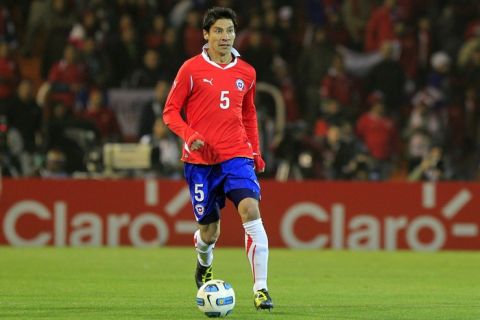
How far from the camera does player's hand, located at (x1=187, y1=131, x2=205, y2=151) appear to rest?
887 centimetres

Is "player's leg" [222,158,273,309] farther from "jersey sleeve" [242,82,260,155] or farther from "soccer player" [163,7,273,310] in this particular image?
"jersey sleeve" [242,82,260,155]

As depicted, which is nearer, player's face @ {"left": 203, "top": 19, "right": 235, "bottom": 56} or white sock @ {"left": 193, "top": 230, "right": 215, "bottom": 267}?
player's face @ {"left": 203, "top": 19, "right": 235, "bottom": 56}

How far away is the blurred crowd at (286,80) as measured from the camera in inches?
734

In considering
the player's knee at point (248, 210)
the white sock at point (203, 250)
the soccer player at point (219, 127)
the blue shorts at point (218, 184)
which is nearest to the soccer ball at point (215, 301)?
the soccer player at point (219, 127)

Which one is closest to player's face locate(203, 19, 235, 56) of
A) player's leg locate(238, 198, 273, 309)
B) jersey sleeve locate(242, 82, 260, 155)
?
jersey sleeve locate(242, 82, 260, 155)

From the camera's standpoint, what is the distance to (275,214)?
696 inches

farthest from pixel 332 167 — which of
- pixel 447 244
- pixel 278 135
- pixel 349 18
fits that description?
pixel 349 18

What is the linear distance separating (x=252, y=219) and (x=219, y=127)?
76 cm

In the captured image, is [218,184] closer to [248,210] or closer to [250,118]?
[248,210]

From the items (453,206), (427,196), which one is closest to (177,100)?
(427,196)

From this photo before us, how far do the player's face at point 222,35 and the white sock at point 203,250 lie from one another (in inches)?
59.4

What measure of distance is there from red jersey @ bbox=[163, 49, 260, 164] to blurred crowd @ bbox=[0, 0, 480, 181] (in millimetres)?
8823

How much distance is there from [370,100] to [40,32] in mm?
5815

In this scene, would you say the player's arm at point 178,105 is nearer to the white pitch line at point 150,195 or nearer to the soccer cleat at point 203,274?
the soccer cleat at point 203,274
